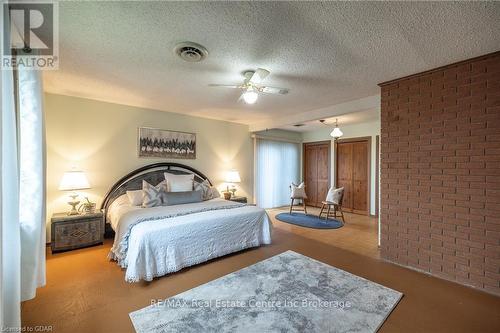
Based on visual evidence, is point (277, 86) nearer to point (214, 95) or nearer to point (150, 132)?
point (214, 95)

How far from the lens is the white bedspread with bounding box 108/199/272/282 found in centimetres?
235

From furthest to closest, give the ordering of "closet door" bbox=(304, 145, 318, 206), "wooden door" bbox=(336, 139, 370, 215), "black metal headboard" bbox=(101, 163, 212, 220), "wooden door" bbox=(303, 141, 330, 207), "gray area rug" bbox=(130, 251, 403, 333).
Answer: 1. "closet door" bbox=(304, 145, 318, 206)
2. "wooden door" bbox=(303, 141, 330, 207)
3. "wooden door" bbox=(336, 139, 370, 215)
4. "black metal headboard" bbox=(101, 163, 212, 220)
5. "gray area rug" bbox=(130, 251, 403, 333)

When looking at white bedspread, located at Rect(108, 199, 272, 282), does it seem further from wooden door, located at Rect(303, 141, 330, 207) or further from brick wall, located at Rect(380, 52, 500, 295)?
wooden door, located at Rect(303, 141, 330, 207)

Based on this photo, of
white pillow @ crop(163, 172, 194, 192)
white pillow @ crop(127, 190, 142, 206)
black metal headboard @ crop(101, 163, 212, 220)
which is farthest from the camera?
white pillow @ crop(163, 172, 194, 192)

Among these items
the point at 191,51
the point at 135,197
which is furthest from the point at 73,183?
the point at 191,51

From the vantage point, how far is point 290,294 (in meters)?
2.14

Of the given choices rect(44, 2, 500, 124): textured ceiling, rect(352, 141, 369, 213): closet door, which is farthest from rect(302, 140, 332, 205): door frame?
rect(44, 2, 500, 124): textured ceiling

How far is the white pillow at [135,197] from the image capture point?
3566 mm

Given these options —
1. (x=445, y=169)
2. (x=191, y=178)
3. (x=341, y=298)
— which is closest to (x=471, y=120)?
A: (x=445, y=169)

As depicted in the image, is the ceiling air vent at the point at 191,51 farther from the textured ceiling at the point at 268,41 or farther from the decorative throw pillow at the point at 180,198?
the decorative throw pillow at the point at 180,198

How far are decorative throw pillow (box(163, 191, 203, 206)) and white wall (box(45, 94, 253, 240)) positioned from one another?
3.63 ft

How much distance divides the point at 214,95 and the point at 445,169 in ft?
10.6

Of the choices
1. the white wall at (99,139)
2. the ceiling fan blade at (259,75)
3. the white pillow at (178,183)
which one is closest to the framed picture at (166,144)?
the white wall at (99,139)

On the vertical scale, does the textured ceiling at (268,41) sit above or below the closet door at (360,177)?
above
